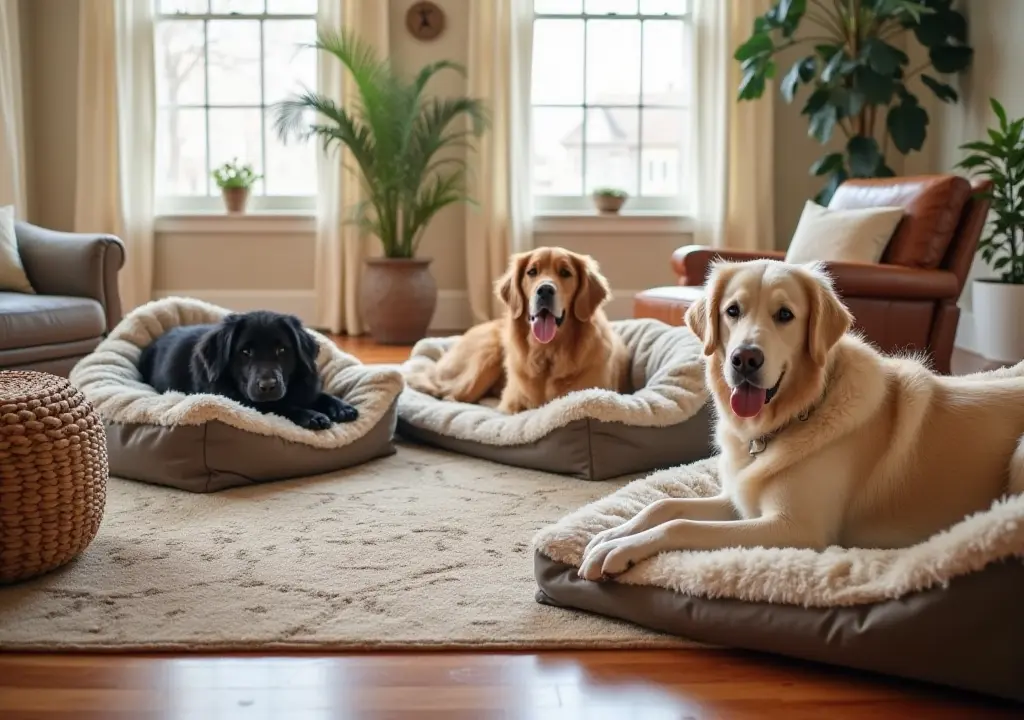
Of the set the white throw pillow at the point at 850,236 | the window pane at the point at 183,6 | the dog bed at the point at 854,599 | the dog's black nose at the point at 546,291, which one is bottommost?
the dog bed at the point at 854,599

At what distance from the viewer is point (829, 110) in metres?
6.57

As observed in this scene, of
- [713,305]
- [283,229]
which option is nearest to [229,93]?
[283,229]

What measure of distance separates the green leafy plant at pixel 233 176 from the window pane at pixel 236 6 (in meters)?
1.10

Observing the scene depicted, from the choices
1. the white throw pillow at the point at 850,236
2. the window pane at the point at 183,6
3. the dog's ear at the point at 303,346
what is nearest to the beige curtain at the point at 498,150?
the window pane at the point at 183,6

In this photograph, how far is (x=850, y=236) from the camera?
496 centimetres

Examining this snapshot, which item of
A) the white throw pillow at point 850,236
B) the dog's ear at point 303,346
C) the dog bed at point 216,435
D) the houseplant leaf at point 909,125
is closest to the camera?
the dog bed at point 216,435

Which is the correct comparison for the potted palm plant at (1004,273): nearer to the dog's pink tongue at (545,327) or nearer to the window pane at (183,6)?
the dog's pink tongue at (545,327)

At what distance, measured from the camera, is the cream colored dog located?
217 centimetres

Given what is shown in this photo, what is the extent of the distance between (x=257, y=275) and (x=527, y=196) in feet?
6.77

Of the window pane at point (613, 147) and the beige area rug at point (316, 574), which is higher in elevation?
the window pane at point (613, 147)

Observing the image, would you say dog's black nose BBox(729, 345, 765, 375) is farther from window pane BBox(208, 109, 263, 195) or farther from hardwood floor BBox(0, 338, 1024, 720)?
window pane BBox(208, 109, 263, 195)

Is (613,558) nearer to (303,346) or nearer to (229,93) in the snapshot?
(303,346)

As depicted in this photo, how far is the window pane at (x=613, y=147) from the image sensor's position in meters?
7.79

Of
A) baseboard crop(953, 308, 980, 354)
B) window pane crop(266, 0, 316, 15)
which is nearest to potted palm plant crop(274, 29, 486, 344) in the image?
window pane crop(266, 0, 316, 15)
